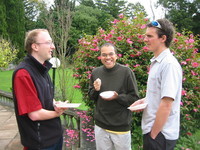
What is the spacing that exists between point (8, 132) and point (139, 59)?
3416 millimetres

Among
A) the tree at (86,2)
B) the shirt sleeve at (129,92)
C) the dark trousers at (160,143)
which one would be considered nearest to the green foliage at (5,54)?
the shirt sleeve at (129,92)

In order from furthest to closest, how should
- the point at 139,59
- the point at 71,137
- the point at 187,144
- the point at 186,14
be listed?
1. the point at 186,14
2. the point at 71,137
3. the point at 139,59
4. the point at 187,144

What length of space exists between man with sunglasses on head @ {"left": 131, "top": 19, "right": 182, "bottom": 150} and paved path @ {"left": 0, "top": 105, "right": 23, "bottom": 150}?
9.78 ft

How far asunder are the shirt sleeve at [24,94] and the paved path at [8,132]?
2.53 metres

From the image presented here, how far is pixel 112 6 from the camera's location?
34.3 metres

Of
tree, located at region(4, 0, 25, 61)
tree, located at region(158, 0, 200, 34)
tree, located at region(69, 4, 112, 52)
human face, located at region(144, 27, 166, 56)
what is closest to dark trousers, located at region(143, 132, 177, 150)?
human face, located at region(144, 27, 166, 56)

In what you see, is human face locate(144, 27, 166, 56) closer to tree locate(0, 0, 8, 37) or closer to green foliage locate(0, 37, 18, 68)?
green foliage locate(0, 37, 18, 68)

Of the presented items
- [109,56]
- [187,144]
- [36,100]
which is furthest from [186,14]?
[36,100]

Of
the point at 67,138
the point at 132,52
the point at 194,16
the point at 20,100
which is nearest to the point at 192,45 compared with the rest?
the point at 132,52

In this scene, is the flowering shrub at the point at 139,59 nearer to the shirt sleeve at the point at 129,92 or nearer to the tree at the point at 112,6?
the shirt sleeve at the point at 129,92

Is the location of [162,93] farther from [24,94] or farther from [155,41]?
[24,94]

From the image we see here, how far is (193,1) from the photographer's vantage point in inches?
1196

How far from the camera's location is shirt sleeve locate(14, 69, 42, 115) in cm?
149

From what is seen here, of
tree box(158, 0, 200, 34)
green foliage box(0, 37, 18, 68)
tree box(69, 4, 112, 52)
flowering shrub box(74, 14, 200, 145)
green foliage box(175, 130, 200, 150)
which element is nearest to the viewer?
green foliage box(175, 130, 200, 150)
